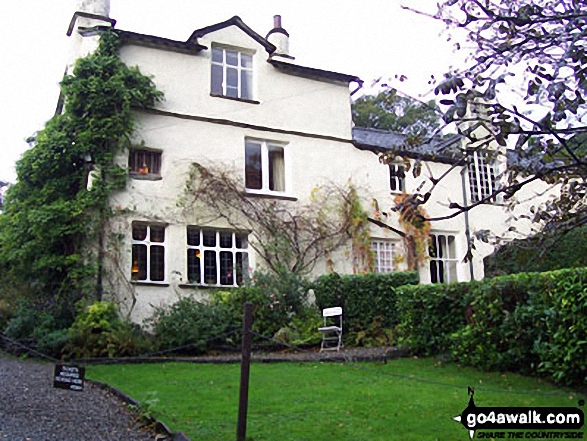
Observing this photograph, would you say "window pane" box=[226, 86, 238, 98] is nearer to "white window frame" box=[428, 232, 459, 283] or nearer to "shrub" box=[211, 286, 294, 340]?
"shrub" box=[211, 286, 294, 340]

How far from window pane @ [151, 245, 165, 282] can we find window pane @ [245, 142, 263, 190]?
318cm

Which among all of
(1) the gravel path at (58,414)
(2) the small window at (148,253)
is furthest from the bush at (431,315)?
(2) the small window at (148,253)

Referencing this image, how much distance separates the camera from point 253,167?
19.2 m

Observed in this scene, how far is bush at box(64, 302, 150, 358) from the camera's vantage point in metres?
→ 13.5

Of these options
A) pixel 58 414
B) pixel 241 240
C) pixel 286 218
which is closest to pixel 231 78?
pixel 286 218

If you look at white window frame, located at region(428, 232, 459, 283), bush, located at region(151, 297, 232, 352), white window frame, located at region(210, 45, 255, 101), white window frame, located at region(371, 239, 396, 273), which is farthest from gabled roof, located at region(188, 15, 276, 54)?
bush, located at region(151, 297, 232, 352)

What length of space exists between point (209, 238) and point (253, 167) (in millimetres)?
2538

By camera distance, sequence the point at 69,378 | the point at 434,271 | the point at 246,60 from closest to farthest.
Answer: the point at 69,378, the point at 246,60, the point at 434,271

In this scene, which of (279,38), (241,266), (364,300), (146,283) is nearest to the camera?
(364,300)

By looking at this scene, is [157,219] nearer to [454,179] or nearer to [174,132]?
[174,132]

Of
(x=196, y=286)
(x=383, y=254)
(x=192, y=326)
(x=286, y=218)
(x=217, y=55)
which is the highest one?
(x=217, y=55)

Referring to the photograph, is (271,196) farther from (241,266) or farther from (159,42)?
(159,42)

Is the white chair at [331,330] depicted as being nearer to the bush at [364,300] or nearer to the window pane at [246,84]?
the bush at [364,300]

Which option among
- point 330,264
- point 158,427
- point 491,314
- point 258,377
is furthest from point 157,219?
point 158,427
